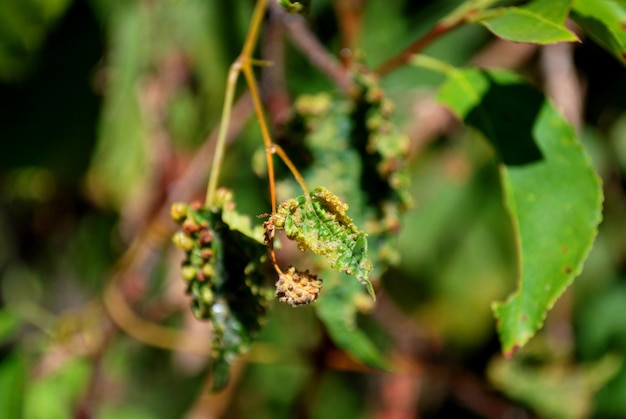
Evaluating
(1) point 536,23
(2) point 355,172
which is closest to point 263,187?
(2) point 355,172

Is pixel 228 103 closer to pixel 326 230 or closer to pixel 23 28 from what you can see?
pixel 326 230

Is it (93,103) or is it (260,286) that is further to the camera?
(93,103)

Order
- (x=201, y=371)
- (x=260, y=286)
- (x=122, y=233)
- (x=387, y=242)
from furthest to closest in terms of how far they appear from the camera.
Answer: (x=201, y=371)
(x=122, y=233)
(x=387, y=242)
(x=260, y=286)

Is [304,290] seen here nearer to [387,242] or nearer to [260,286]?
[260,286]

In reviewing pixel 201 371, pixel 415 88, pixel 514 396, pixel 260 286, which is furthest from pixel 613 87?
pixel 201 371

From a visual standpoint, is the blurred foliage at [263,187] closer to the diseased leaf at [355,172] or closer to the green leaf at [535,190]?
the diseased leaf at [355,172]

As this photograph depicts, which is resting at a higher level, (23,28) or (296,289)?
(296,289)

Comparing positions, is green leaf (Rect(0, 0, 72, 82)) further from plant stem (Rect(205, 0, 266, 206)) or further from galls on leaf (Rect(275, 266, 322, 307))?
galls on leaf (Rect(275, 266, 322, 307))

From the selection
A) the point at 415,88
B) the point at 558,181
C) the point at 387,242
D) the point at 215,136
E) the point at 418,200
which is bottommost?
the point at 418,200
